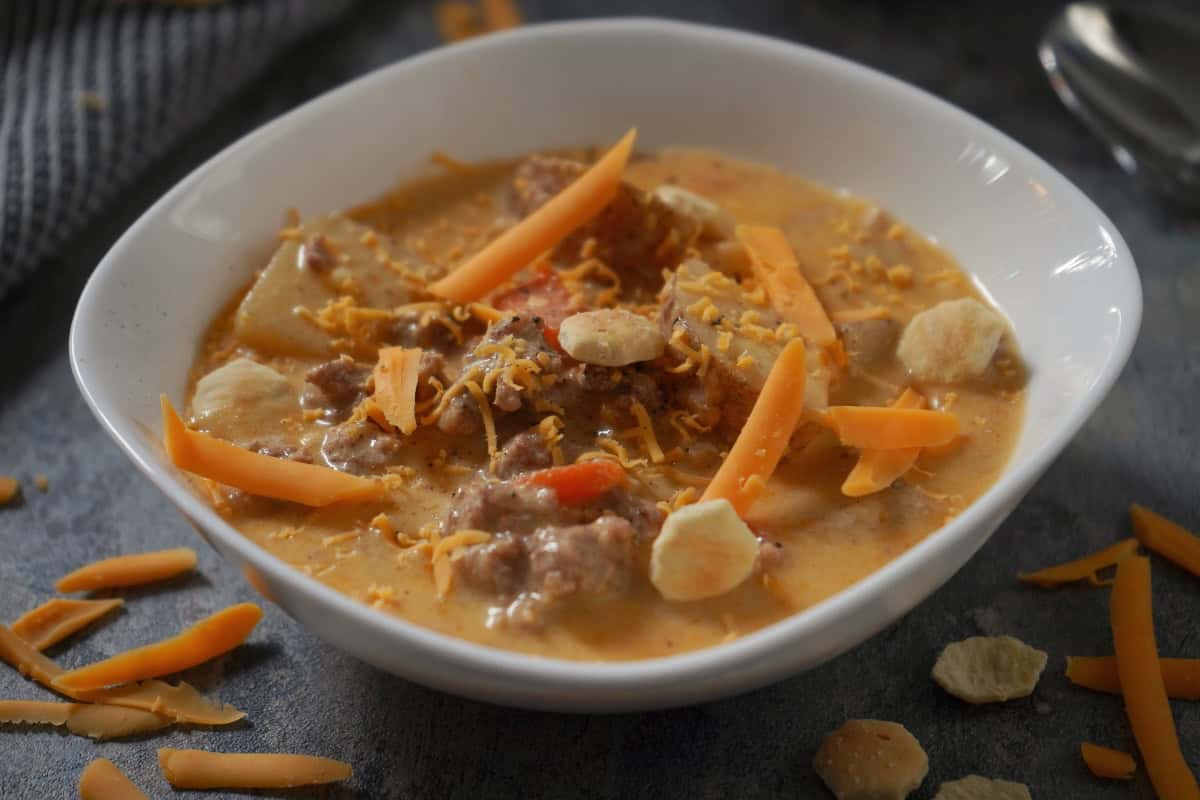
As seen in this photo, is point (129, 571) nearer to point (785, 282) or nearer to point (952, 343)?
point (785, 282)

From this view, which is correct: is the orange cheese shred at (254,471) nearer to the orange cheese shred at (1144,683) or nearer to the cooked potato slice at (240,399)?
the cooked potato slice at (240,399)

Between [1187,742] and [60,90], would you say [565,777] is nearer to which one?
[1187,742]

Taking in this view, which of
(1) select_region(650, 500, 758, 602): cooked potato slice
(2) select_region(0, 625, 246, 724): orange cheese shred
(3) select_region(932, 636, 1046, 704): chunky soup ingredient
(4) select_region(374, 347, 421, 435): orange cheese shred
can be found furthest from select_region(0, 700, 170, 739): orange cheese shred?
(3) select_region(932, 636, 1046, 704): chunky soup ingredient

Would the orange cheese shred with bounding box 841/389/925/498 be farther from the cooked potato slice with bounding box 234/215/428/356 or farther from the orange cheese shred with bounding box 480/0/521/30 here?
the orange cheese shred with bounding box 480/0/521/30

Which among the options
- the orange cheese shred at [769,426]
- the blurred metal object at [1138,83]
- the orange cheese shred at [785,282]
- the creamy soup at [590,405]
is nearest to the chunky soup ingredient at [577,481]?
the creamy soup at [590,405]

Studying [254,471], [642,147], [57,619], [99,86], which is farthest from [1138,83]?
[57,619]
